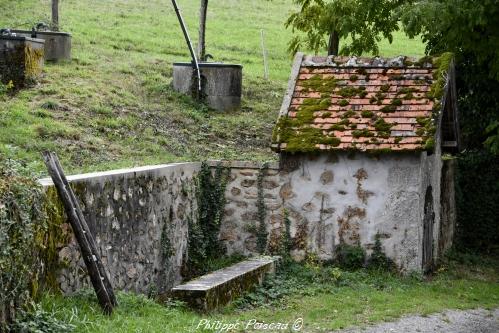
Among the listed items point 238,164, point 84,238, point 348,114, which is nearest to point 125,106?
point 238,164

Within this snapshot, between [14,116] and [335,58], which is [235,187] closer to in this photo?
[335,58]

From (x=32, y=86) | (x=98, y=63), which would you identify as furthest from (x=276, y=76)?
(x=32, y=86)

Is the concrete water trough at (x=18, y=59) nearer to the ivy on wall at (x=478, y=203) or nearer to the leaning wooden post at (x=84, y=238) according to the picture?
the ivy on wall at (x=478, y=203)

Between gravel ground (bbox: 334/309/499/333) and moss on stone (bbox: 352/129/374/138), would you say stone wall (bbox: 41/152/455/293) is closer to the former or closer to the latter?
moss on stone (bbox: 352/129/374/138)

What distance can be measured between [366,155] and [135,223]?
4446mm

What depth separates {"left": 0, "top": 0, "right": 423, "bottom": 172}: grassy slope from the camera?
51.5ft

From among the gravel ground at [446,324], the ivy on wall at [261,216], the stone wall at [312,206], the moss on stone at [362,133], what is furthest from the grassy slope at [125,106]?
the gravel ground at [446,324]

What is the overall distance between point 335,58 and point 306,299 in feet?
16.3

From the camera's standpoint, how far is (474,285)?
1438cm

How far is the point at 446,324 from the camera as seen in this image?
36.9ft

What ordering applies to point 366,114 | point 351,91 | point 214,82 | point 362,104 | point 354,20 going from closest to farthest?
point 366,114, point 362,104, point 351,91, point 354,20, point 214,82

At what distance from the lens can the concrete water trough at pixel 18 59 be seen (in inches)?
697

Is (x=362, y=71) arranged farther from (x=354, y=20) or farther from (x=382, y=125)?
(x=354, y=20)

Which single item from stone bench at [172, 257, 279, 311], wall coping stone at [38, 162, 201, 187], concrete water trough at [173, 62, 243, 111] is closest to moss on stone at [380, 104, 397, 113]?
stone bench at [172, 257, 279, 311]
